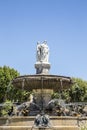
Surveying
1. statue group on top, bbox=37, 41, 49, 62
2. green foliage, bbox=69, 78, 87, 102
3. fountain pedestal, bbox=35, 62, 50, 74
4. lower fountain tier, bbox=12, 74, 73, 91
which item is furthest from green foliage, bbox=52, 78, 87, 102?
lower fountain tier, bbox=12, 74, 73, 91

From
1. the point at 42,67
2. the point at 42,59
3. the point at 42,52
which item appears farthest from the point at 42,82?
the point at 42,52

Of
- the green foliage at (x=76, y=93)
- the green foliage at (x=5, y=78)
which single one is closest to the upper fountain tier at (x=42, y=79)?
the green foliage at (x=5, y=78)

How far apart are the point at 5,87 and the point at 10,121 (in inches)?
1239

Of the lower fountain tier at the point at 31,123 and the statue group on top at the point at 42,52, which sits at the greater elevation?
the statue group on top at the point at 42,52

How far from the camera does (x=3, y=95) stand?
55.6 m

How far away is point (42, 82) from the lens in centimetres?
2817

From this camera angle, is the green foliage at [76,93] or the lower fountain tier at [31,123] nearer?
the lower fountain tier at [31,123]

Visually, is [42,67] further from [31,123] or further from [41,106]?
[31,123]

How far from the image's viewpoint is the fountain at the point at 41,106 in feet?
76.9

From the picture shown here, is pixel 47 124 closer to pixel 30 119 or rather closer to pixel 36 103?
pixel 30 119

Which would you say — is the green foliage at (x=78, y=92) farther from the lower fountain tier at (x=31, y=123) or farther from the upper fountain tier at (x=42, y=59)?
the lower fountain tier at (x=31, y=123)

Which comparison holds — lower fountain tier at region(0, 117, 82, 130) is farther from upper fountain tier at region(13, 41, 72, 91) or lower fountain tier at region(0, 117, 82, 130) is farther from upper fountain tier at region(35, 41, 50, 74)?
upper fountain tier at region(35, 41, 50, 74)

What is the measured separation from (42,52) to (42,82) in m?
3.89

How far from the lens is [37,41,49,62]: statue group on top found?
103ft
